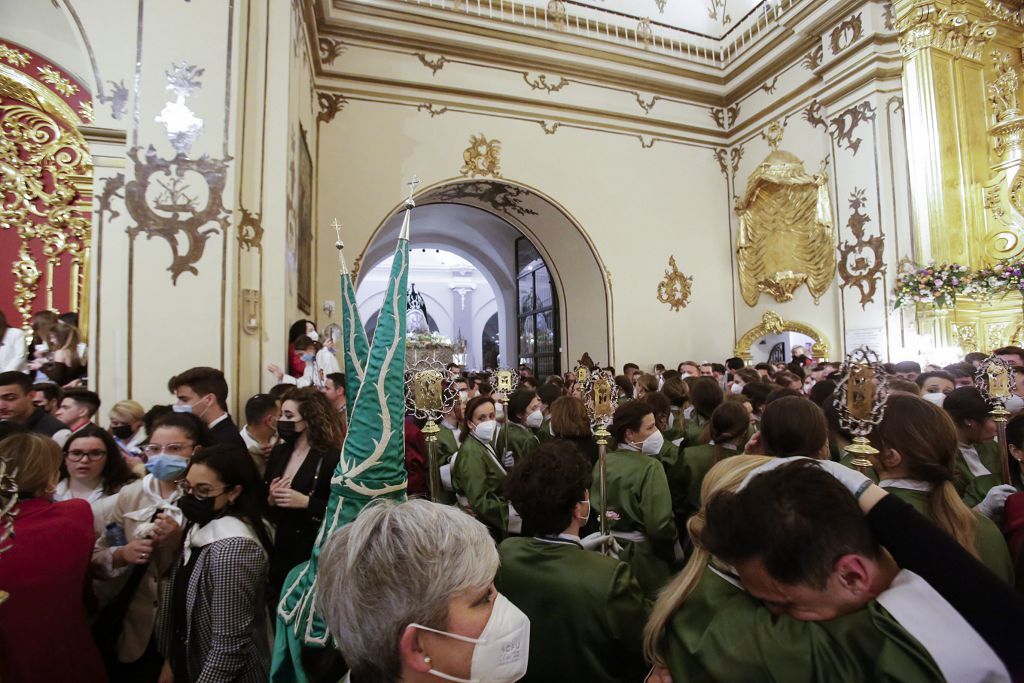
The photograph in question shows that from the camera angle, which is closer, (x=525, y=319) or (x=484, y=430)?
(x=484, y=430)

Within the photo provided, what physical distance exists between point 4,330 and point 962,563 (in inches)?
288

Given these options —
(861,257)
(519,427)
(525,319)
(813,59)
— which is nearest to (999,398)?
(519,427)

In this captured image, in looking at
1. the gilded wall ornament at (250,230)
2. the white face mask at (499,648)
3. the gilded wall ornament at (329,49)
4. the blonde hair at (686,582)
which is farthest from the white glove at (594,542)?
the gilded wall ornament at (329,49)

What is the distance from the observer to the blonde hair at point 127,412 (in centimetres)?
413

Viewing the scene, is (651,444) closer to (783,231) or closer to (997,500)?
(997,500)

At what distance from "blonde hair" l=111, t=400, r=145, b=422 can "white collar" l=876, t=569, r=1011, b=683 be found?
4.64m

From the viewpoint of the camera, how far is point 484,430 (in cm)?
381

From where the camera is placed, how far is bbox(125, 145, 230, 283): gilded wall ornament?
5074mm

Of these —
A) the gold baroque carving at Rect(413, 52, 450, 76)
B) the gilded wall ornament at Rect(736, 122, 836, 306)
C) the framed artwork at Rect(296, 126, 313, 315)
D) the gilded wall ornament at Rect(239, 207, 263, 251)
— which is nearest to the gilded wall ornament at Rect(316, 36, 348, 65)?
the gold baroque carving at Rect(413, 52, 450, 76)

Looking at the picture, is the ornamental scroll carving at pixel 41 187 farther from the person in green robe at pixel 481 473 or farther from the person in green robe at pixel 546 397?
the person in green robe at pixel 481 473

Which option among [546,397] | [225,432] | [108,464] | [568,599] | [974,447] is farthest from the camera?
[546,397]

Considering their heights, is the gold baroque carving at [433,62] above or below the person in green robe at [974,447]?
above

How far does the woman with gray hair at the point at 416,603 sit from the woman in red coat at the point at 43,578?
57.4 inches

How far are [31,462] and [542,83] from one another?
415 inches
